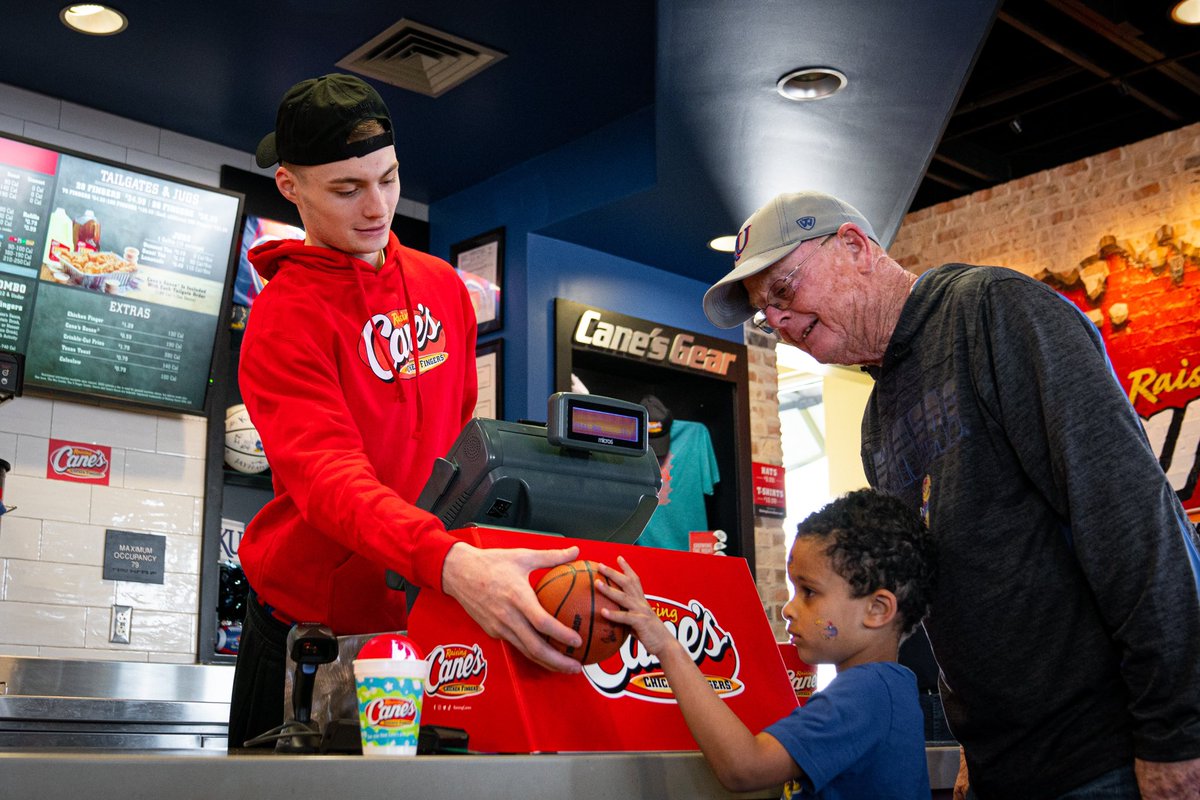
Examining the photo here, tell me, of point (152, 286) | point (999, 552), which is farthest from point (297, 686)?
point (152, 286)

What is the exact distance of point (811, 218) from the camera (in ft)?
6.84

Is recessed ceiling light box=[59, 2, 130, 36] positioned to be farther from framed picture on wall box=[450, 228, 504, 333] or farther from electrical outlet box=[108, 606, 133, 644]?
electrical outlet box=[108, 606, 133, 644]

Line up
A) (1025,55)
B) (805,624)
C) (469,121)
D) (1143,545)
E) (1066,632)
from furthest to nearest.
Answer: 1. (1025,55)
2. (469,121)
3. (805,624)
4. (1066,632)
5. (1143,545)

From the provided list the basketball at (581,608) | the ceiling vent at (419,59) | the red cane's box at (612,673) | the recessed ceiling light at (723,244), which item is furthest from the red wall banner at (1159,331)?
the basketball at (581,608)

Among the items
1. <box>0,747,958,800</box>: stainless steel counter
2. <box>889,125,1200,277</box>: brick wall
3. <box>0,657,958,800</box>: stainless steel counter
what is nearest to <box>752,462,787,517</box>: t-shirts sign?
<box>889,125,1200,277</box>: brick wall

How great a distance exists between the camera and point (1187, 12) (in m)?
6.04

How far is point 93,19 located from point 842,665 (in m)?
3.75

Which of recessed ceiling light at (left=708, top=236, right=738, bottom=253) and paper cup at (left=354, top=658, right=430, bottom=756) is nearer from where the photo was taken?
paper cup at (left=354, top=658, right=430, bottom=756)

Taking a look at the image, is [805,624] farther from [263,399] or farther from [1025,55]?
[1025,55]

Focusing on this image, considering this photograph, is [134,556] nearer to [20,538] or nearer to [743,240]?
[20,538]

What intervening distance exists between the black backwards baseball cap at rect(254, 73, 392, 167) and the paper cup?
Answer: 94 centimetres

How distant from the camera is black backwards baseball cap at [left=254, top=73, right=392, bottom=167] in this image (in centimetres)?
198

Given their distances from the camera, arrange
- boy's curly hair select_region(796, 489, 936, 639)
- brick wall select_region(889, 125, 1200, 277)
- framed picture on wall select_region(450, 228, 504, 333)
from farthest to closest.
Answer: brick wall select_region(889, 125, 1200, 277) → framed picture on wall select_region(450, 228, 504, 333) → boy's curly hair select_region(796, 489, 936, 639)

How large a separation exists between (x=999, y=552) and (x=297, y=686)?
3.25 ft
